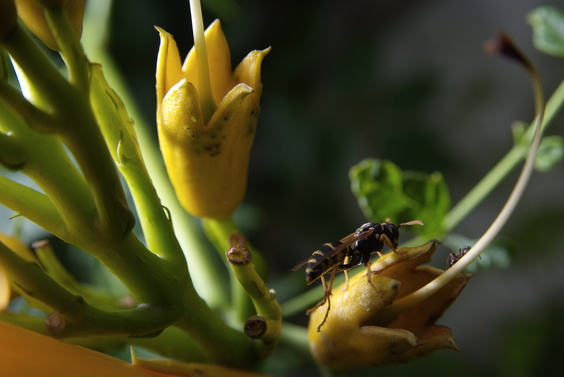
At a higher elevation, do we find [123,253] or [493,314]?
[123,253]

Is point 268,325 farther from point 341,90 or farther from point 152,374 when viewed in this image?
point 341,90

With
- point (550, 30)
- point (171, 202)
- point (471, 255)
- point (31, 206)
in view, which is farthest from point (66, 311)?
point (550, 30)

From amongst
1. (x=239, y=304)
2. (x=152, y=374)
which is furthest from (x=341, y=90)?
(x=152, y=374)

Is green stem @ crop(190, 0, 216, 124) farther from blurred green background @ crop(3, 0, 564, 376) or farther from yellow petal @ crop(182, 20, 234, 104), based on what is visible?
blurred green background @ crop(3, 0, 564, 376)

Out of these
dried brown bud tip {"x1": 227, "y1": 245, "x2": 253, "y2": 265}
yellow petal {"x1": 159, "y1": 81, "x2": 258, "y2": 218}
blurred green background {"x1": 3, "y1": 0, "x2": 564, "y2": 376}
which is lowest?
blurred green background {"x1": 3, "y1": 0, "x2": 564, "y2": 376}

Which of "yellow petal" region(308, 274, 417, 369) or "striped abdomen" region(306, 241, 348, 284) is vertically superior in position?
"striped abdomen" region(306, 241, 348, 284)

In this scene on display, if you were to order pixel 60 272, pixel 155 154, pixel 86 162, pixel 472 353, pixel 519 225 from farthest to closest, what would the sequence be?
1. pixel 472 353
2. pixel 519 225
3. pixel 155 154
4. pixel 60 272
5. pixel 86 162

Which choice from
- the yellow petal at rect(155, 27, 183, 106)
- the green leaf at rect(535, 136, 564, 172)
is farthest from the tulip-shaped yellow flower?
the green leaf at rect(535, 136, 564, 172)

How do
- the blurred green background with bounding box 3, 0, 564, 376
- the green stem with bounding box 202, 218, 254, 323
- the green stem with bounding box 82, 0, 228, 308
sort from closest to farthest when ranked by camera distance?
the green stem with bounding box 202, 218, 254, 323
the green stem with bounding box 82, 0, 228, 308
the blurred green background with bounding box 3, 0, 564, 376
